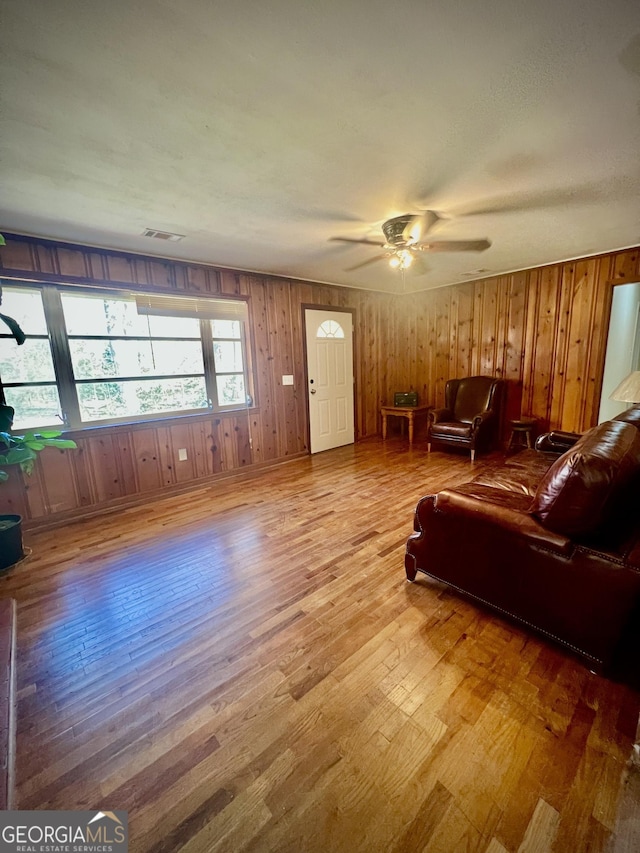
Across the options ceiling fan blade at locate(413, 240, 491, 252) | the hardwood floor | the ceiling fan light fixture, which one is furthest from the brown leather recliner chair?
the hardwood floor

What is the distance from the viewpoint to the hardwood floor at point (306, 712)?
3.32 ft

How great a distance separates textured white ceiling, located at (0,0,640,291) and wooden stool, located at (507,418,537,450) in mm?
2434

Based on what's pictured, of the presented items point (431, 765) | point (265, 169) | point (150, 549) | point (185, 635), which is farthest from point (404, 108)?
point (150, 549)

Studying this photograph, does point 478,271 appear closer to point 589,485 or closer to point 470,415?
point 470,415

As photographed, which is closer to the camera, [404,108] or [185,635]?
[404,108]

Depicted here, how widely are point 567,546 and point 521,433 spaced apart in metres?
3.72

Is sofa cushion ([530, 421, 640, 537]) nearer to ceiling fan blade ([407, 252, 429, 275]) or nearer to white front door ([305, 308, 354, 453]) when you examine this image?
ceiling fan blade ([407, 252, 429, 275])

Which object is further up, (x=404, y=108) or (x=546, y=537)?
(x=404, y=108)

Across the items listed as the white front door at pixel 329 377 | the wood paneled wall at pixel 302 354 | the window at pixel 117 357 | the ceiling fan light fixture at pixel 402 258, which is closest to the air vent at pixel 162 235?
Answer: the wood paneled wall at pixel 302 354

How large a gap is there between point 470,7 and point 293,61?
62 centimetres

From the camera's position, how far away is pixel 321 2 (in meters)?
1.06

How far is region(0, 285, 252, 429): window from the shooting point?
2918mm

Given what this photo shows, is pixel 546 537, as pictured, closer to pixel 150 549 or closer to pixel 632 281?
pixel 150 549

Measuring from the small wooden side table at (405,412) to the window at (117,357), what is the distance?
248 cm
